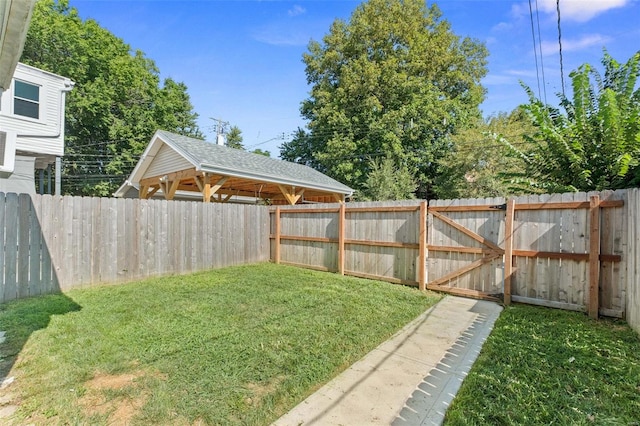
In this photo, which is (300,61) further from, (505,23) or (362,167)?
(505,23)

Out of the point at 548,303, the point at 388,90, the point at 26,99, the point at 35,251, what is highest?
the point at 388,90

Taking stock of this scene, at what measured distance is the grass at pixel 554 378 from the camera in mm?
2131

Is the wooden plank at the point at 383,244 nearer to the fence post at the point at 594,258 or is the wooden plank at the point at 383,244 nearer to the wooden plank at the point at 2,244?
the fence post at the point at 594,258

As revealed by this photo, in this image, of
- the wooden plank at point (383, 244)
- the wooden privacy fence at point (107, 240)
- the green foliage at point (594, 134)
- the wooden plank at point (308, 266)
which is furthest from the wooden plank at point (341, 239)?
the green foliage at point (594, 134)

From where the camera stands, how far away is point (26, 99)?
10312 mm

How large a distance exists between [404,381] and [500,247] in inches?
137

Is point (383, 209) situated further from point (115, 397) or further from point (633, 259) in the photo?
point (115, 397)

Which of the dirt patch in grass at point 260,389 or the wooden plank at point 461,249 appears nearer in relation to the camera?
the dirt patch in grass at point 260,389

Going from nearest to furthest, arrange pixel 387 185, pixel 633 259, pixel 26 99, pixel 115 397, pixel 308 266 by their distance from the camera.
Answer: pixel 115 397 → pixel 633 259 → pixel 308 266 → pixel 26 99 → pixel 387 185

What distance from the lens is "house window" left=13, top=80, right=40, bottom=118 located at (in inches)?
396

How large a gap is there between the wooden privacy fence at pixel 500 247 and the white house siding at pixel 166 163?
5099 millimetres

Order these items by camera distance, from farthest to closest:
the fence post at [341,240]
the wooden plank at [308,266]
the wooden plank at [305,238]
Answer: the wooden plank at [308,266] → the wooden plank at [305,238] → the fence post at [341,240]

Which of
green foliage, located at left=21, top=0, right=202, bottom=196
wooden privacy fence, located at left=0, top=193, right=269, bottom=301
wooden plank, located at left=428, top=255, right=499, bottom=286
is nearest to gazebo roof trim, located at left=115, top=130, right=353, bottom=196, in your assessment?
wooden privacy fence, located at left=0, top=193, right=269, bottom=301

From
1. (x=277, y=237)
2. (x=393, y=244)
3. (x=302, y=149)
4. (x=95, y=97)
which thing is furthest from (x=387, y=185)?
(x=95, y=97)
